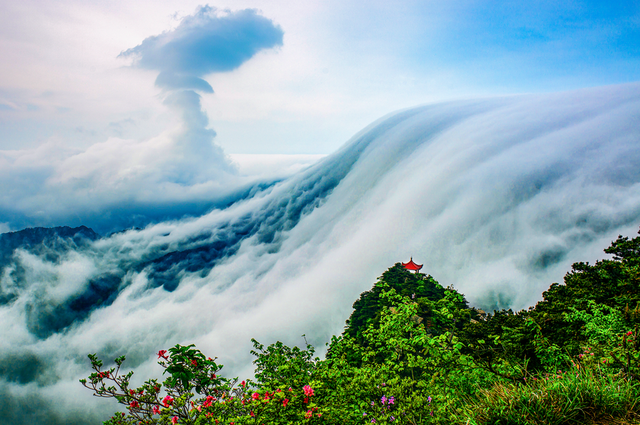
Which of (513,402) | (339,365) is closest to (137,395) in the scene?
(339,365)

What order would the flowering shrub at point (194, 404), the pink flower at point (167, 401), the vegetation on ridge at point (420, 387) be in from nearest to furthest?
the vegetation on ridge at point (420, 387)
the flowering shrub at point (194, 404)
the pink flower at point (167, 401)

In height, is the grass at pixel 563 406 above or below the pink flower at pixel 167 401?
below

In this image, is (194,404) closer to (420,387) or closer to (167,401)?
(167,401)

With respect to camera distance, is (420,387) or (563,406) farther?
(420,387)

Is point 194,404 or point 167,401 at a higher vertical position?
point 167,401

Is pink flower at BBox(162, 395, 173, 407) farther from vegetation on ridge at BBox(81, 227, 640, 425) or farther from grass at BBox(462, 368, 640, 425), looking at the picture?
grass at BBox(462, 368, 640, 425)

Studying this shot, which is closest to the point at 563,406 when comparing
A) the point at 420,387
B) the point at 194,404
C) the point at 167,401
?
the point at 420,387

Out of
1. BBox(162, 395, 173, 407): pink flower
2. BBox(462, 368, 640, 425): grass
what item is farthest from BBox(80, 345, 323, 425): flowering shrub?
BBox(462, 368, 640, 425): grass

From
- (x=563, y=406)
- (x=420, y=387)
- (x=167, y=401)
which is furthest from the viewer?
(x=420, y=387)

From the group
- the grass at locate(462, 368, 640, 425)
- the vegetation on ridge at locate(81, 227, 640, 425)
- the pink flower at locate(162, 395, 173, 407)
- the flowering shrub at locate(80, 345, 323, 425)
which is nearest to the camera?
the grass at locate(462, 368, 640, 425)

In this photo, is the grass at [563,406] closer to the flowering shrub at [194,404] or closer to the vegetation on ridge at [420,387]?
the vegetation on ridge at [420,387]

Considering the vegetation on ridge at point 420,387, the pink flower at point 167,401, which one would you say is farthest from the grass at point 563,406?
the pink flower at point 167,401

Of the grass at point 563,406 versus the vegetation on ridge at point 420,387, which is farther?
the vegetation on ridge at point 420,387

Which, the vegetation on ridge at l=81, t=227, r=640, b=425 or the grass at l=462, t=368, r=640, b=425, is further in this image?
the vegetation on ridge at l=81, t=227, r=640, b=425
